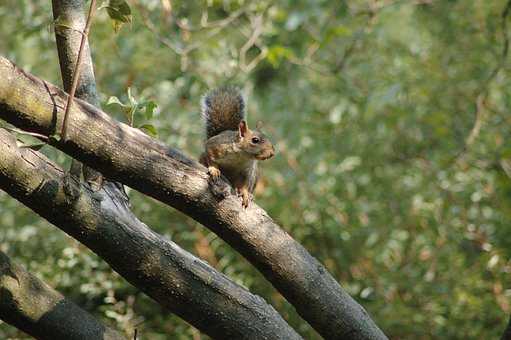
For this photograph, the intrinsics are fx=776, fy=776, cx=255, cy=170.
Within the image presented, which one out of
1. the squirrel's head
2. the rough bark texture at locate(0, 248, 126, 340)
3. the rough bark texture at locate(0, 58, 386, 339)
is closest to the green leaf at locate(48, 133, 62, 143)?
the rough bark texture at locate(0, 58, 386, 339)

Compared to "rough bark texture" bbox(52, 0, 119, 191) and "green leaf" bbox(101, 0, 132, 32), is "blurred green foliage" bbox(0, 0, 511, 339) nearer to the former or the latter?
"rough bark texture" bbox(52, 0, 119, 191)

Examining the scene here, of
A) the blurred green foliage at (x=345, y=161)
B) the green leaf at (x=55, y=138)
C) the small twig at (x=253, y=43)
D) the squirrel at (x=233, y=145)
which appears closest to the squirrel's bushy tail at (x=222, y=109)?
the squirrel at (x=233, y=145)

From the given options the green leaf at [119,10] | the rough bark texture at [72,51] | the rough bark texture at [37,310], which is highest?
the green leaf at [119,10]

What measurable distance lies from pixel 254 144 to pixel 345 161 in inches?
43.1

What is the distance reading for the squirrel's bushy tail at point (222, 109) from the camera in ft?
9.36

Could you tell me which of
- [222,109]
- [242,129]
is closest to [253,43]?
[222,109]

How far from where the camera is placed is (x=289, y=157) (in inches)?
150

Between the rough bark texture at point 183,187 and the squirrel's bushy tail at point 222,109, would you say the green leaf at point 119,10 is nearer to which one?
the rough bark texture at point 183,187

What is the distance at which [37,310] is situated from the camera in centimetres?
162

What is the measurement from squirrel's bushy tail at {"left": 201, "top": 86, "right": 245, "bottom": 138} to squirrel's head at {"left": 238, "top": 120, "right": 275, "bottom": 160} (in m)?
0.13

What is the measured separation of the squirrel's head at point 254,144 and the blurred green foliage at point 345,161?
296 millimetres

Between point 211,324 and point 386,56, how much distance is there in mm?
3476

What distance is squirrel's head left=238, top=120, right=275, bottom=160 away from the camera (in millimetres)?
2744

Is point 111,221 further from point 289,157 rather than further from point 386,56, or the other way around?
point 386,56
